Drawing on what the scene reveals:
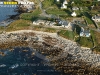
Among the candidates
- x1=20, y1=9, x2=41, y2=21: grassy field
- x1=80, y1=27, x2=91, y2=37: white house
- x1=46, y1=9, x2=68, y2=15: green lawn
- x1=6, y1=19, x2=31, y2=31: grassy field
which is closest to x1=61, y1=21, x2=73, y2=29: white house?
x1=80, y1=27, x2=91, y2=37: white house

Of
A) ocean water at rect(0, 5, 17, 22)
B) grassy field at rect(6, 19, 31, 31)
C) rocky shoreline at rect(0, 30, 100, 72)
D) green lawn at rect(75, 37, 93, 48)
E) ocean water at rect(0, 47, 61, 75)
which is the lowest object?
ocean water at rect(0, 47, 61, 75)

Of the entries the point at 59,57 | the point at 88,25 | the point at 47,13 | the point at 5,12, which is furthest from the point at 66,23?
the point at 5,12

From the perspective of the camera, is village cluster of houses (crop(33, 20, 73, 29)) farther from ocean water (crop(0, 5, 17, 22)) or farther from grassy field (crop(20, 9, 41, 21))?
ocean water (crop(0, 5, 17, 22))

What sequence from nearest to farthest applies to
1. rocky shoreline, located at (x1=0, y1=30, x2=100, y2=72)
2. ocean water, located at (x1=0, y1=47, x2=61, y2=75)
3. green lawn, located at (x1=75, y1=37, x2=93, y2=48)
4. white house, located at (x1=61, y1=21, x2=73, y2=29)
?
1. ocean water, located at (x1=0, y1=47, x2=61, y2=75)
2. rocky shoreline, located at (x1=0, y1=30, x2=100, y2=72)
3. green lawn, located at (x1=75, y1=37, x2=93, y2=48)
4. white house, located at (x1=61, y1=21, x2=73, y2=29)

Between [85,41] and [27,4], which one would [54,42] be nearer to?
[85,41]

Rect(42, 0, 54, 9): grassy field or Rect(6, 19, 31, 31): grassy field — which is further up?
Rect(42, 0, 54, 9): grassy field

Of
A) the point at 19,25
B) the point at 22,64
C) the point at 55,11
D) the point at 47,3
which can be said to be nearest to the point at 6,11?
the point at 47,3

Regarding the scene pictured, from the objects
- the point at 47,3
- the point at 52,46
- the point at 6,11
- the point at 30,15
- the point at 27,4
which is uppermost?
the point at 47,3
